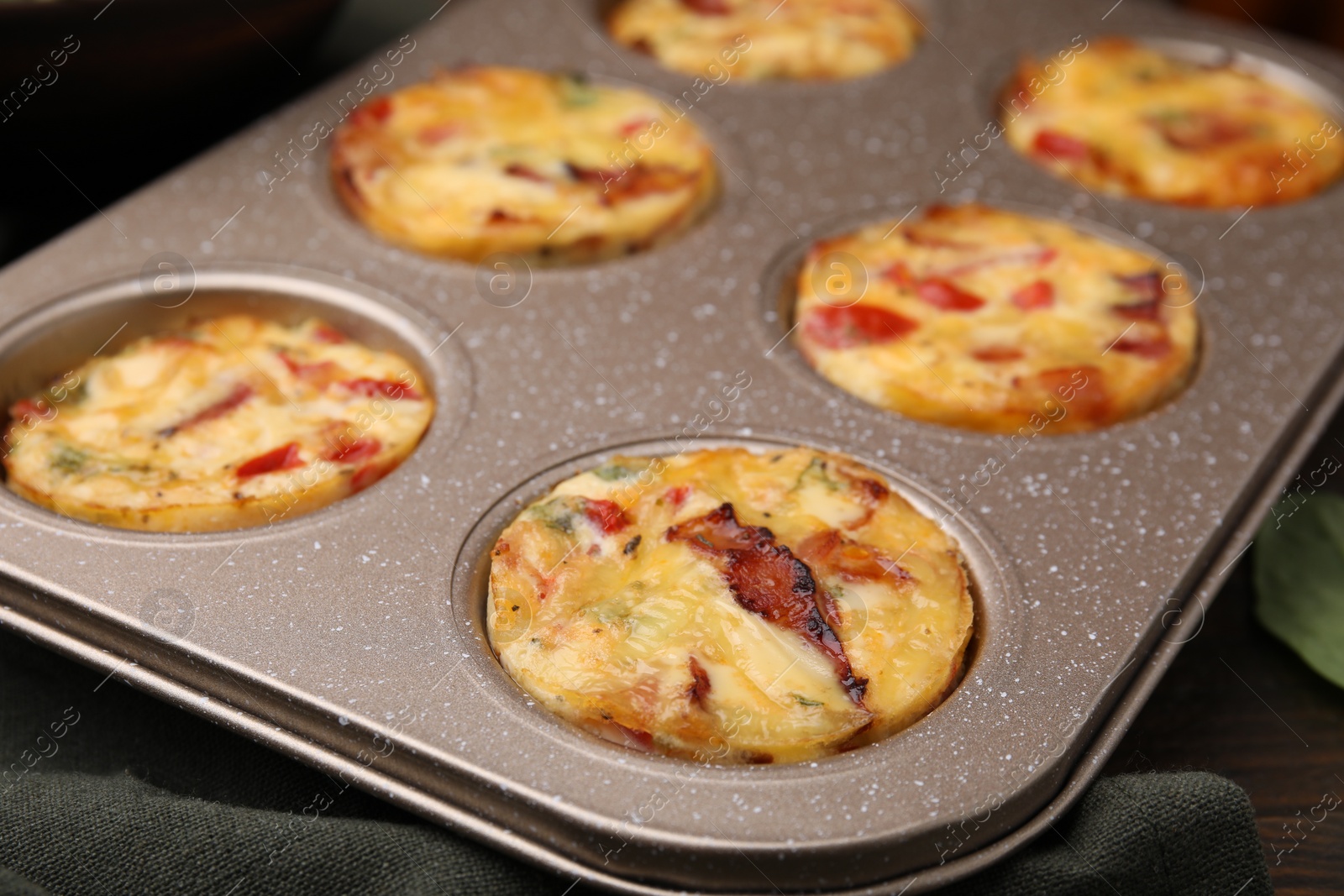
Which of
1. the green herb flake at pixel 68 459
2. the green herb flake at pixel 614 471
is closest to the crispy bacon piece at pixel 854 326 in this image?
the green herb flake at pixel 614 471

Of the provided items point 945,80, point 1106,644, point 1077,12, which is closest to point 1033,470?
point 1106,644

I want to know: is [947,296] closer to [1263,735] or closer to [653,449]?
[653,449]

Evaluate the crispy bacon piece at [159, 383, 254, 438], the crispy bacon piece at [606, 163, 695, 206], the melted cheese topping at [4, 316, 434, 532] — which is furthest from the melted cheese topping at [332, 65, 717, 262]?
the crispy bacon piece at [159, 383, 254, 438]

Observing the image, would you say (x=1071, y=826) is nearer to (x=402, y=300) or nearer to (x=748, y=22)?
(x=402, y=300)

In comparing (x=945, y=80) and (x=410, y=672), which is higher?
(x=410, y=672)

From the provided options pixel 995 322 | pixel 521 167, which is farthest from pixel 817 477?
pixel 521 167

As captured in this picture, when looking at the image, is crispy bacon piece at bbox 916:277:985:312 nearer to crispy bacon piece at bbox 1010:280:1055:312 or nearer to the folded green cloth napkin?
crispy bacon piece at bbox 1010:280:1055:312
